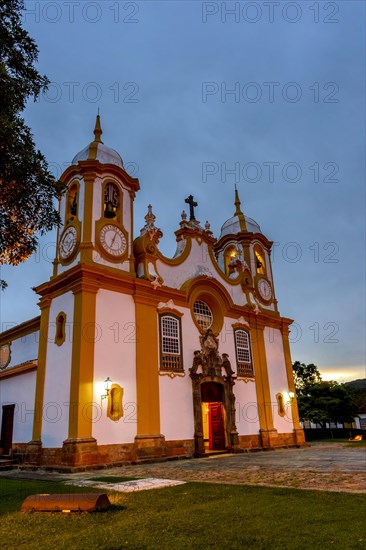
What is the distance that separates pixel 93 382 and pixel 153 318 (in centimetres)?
376

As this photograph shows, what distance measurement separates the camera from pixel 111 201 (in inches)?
707

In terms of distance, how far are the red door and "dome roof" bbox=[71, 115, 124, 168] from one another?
38.4ft

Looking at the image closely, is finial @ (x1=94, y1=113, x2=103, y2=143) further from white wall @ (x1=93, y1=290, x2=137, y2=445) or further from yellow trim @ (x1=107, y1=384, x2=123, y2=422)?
yellow trim @ (x1=107, y1=384, x2=123, y2=422)

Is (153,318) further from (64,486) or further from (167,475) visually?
(64,486)

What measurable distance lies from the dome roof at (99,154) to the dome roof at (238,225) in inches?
361

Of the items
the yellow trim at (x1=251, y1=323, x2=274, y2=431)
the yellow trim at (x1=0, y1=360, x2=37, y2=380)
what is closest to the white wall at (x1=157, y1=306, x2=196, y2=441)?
the yellow trim at (x1=251, y1=323, x2=274, y2=431)

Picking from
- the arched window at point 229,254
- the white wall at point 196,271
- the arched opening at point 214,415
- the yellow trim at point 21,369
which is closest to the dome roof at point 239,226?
the arched window at point 229,254

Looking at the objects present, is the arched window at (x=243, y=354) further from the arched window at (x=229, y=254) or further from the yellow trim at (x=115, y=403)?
the yellow trim at (x=115, y=403)

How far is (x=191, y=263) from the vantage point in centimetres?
2008

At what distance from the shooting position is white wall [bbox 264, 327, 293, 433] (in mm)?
22109

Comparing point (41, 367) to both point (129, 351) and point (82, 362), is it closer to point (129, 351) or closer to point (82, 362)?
point (82, 362)

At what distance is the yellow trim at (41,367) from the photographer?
50.7ft

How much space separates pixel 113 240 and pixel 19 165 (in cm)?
848

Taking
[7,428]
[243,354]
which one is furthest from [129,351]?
[243,354]
